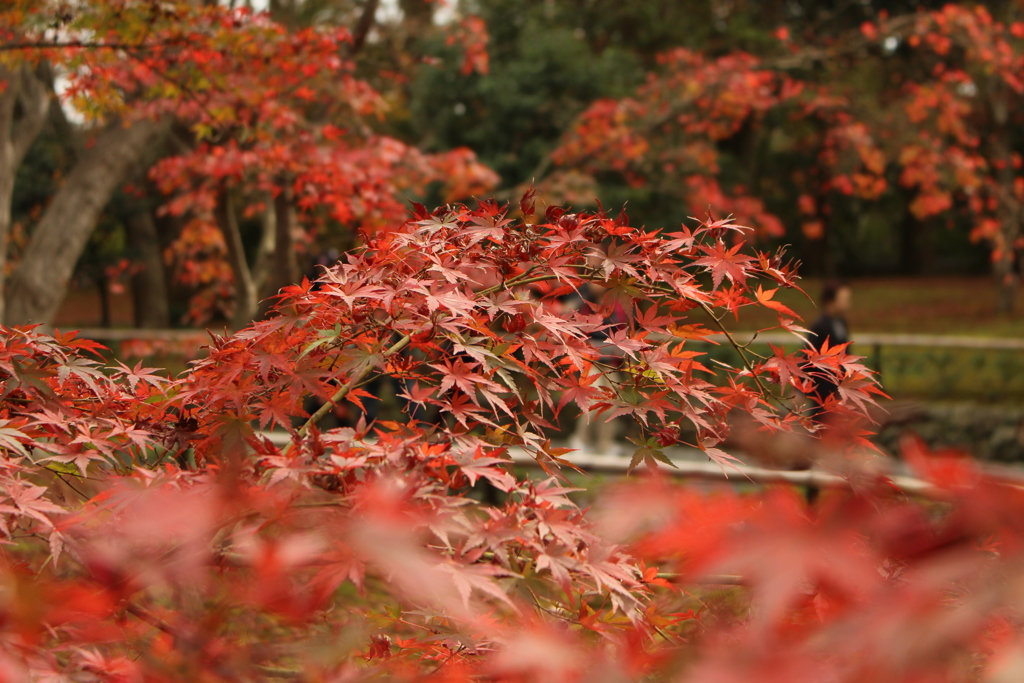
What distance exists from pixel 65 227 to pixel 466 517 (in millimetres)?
5314

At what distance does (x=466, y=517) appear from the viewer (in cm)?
164

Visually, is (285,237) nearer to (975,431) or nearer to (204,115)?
(204,115)

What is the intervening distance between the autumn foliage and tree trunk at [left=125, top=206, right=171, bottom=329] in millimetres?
15977

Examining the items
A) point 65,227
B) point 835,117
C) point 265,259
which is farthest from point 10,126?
point 835,117

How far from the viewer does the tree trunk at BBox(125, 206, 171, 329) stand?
54.7 feet

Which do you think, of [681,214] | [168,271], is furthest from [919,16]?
[168,271]

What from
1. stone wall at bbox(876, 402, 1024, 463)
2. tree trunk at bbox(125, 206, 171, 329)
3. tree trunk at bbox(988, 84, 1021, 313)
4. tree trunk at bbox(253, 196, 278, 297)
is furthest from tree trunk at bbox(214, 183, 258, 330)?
tree trunk at bbox(125, 206, 171, 329)

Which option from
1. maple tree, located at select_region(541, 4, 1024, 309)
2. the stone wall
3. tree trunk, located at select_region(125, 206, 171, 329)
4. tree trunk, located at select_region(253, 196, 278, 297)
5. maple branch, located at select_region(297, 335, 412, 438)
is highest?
maple tree, located at select_region(541, 4, 1024, 309)

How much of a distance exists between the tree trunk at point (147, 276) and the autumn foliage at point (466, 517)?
1598cm

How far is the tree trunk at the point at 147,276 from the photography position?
16.7 meters

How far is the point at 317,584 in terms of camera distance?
3.59ft

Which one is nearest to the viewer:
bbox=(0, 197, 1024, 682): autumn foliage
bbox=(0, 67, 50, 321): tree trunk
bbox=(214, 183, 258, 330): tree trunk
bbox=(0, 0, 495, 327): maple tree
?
bbox=(0, 197, 1024, 682): autumn foliage

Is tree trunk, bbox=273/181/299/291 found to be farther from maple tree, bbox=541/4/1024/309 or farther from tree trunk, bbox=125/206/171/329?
tree trunk, bbox=125/206/171/329

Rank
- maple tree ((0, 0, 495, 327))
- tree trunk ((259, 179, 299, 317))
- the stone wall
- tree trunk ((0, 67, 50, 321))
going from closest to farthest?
1. maple tree ((0, 0, 495, 327))
2. tree trunk ((0, 67, 50, 321))
3. tree trunk ((259, 179, 299, 317))
4. the stone wall
